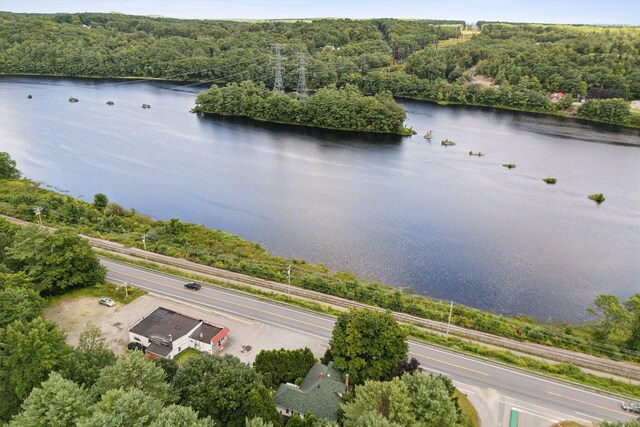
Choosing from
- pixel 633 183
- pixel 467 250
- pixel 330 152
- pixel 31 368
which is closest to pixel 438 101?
pixel 330 152

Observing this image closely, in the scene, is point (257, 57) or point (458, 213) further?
point (257, 57)

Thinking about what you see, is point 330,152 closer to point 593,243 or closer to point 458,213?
point 458,213

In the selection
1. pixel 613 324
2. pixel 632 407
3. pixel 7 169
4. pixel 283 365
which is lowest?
pixel 632 407

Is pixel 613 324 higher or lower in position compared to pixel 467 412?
higher

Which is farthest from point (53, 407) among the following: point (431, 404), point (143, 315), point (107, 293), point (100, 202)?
point (100, 202)

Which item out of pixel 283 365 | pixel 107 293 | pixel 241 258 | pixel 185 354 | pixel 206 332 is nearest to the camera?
pixel 283 365

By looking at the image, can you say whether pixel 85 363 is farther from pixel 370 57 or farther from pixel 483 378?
pixel 370 57

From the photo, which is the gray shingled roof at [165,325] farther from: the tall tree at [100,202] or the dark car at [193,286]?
the tall tree at [100,202]
